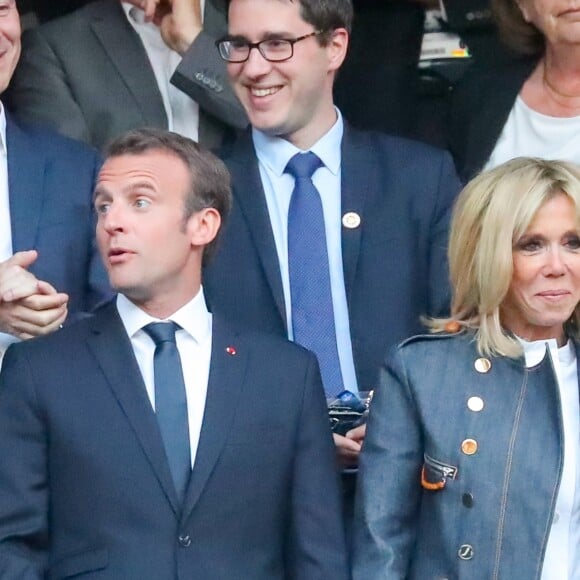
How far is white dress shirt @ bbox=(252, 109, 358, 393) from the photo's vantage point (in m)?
4.51

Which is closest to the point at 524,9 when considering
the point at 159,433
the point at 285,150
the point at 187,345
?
the point at 285,150

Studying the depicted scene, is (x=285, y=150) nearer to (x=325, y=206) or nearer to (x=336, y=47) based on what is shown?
(x=325, y=206)

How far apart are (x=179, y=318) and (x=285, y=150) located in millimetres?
780

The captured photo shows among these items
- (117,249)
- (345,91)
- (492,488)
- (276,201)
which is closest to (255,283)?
(276,201)

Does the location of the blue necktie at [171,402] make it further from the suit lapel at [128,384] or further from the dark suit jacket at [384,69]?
the dark suit jacket at [384,69]

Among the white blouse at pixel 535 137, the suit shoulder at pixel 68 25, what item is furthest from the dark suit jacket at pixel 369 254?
the suit shoulder at pixel 68 25

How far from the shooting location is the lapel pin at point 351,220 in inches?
180

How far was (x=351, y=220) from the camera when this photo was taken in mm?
4566

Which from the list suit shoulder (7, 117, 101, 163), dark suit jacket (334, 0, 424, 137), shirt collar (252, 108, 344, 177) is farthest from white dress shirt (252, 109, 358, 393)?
dark suit jacket (334, 0, 424, 137)

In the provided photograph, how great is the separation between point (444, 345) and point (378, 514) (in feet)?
1.22

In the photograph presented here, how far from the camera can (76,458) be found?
12.6ft

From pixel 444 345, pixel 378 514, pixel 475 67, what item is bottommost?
pixel 378 514

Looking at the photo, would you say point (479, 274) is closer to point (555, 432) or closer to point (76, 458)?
point (555, 432)

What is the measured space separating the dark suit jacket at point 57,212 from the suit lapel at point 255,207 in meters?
0.34
